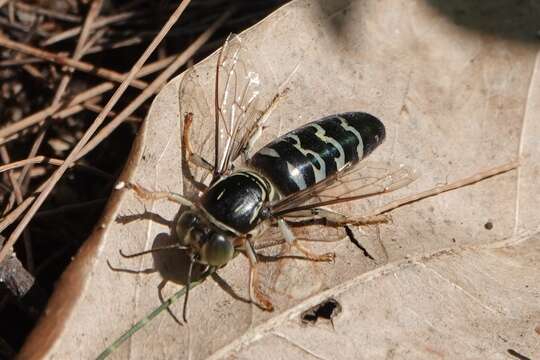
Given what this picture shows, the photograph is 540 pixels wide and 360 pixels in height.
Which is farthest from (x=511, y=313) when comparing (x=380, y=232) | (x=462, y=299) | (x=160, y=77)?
(x=160, y=77)

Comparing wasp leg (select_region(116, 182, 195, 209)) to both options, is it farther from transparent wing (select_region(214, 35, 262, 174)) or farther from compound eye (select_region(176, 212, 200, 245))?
transparent wing (select_region(214, 35, 262, 174))

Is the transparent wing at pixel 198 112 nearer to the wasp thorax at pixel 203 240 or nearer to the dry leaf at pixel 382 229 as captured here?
the dry leaf at pixel 382 229

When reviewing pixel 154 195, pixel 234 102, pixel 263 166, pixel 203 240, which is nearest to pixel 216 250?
pixel 203 240

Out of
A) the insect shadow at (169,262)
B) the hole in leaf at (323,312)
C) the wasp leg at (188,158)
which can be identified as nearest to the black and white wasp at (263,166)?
the wasp leg at (188,158)

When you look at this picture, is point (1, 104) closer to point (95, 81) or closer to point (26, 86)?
point (26, 86)

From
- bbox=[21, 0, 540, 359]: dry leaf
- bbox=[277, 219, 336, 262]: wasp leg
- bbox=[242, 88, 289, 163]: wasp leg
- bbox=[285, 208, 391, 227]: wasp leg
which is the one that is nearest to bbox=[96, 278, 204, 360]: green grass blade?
bbox=[21, 0, 540, 359]: dry leaf
